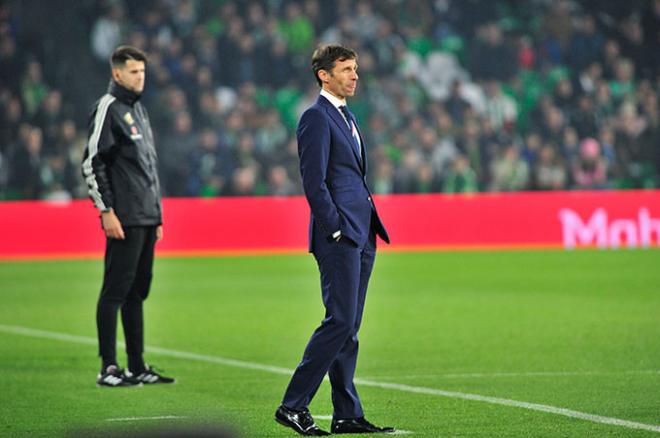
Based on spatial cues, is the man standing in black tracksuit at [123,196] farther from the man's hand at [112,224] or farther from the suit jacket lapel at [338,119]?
the suit jacket lapel at [338,119]

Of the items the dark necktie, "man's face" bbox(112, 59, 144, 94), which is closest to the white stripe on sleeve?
"man's face" bbox(112, 59, 144, 94)

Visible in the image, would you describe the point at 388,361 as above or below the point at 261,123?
below

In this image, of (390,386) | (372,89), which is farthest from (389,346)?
(372,89)

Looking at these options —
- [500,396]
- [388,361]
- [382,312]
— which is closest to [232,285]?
[382,312]

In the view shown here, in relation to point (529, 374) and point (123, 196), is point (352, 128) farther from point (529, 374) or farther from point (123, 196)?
point (529, 374)

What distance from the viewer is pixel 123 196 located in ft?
30.1

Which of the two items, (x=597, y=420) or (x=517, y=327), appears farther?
(x=517, y=327)

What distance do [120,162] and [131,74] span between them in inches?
23.5

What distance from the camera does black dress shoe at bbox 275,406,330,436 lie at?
264 inches

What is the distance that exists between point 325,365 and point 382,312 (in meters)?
7.54

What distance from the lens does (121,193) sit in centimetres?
919

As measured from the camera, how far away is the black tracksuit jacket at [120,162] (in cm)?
912

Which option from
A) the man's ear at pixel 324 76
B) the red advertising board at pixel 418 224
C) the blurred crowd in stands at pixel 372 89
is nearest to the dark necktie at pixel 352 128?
the man's ear at pixel 324 76

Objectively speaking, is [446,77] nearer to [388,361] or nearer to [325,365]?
[388,361]
